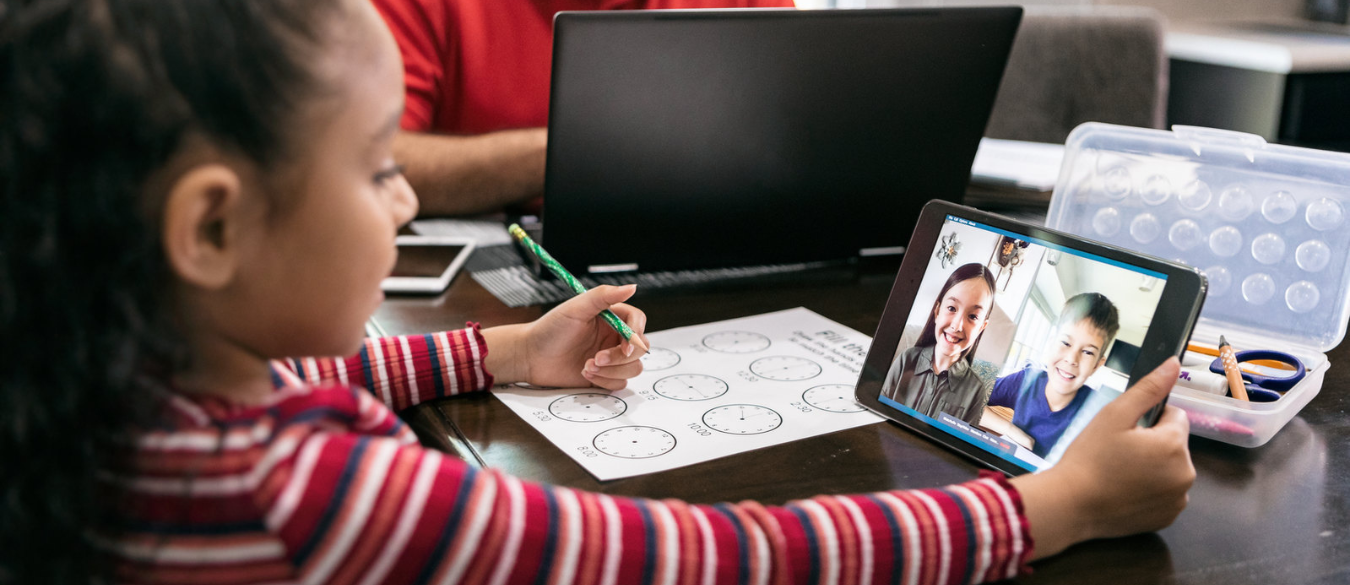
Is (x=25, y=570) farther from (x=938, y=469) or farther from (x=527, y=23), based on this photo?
(x=527, y=23)

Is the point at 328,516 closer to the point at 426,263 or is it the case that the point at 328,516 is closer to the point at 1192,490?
the point at 1192,490

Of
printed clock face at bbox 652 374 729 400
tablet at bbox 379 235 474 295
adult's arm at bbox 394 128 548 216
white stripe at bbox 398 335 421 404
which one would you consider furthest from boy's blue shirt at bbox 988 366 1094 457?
adult's arm at bbox 394 128 548 216

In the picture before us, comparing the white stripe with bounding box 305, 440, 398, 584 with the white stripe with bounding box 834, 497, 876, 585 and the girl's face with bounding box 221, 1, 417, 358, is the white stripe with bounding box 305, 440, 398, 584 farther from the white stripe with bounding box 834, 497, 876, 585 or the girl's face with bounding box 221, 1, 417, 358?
the white stripe with bounding box 834, 497, 876, 585

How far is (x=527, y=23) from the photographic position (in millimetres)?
1611

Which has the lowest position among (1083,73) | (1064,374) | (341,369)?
(341,369)

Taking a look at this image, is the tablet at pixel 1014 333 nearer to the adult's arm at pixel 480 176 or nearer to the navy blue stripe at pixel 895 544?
the navy blue stripe at pixel 895 544

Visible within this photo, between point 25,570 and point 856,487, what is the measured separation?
44 cm

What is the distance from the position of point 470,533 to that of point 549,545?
0.13ft

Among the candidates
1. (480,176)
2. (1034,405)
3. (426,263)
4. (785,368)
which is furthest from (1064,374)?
(480,176)

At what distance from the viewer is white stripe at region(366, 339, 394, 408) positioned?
76cm

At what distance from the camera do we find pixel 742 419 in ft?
2.40

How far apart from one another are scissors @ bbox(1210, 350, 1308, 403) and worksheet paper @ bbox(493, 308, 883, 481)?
0.27 m

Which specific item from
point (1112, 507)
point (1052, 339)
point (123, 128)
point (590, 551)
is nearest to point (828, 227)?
point (1052, 339)

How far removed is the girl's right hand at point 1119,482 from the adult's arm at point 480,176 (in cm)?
99
